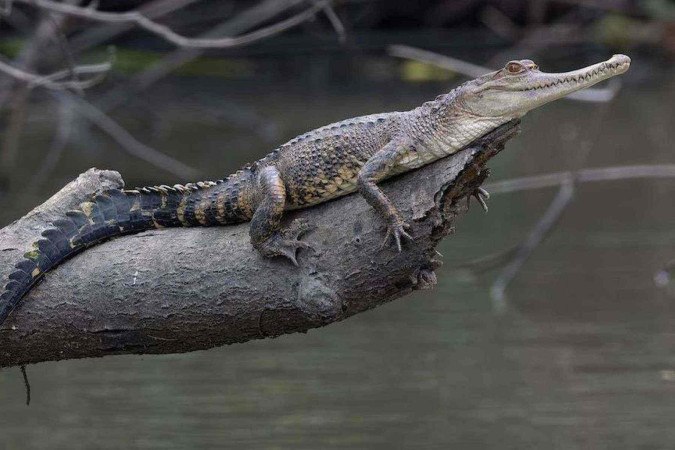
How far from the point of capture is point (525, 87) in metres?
3.97

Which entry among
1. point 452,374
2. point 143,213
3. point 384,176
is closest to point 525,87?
point 384,176

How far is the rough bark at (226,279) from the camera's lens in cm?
376

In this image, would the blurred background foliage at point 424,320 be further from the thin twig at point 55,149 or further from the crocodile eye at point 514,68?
the crocodile eye at point 514,68

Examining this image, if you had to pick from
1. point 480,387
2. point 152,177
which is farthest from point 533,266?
point 152,177

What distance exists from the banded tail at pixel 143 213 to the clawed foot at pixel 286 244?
365 millimetres

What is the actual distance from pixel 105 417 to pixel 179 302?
2965 millimetres

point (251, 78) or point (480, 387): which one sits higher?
point (251, 78)

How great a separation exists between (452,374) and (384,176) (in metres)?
3.52

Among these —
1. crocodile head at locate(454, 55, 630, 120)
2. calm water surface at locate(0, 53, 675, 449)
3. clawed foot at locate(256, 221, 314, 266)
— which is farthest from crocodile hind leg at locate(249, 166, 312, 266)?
calm water surface at locate(0, 53, 675, 449)

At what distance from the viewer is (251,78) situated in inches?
772

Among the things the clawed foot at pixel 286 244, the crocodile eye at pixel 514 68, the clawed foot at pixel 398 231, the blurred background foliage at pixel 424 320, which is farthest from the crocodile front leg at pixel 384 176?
the blurred background foliage at pixel 424 320

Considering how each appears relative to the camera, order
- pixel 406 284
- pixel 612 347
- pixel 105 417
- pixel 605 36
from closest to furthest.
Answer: pixel 406 284 → pixel 105 417 → pixel 612 347 → pixel 605 36

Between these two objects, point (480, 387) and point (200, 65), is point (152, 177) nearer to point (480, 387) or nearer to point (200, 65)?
point (480, 387)

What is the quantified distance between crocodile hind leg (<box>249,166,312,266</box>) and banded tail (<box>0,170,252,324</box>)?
12 cm
